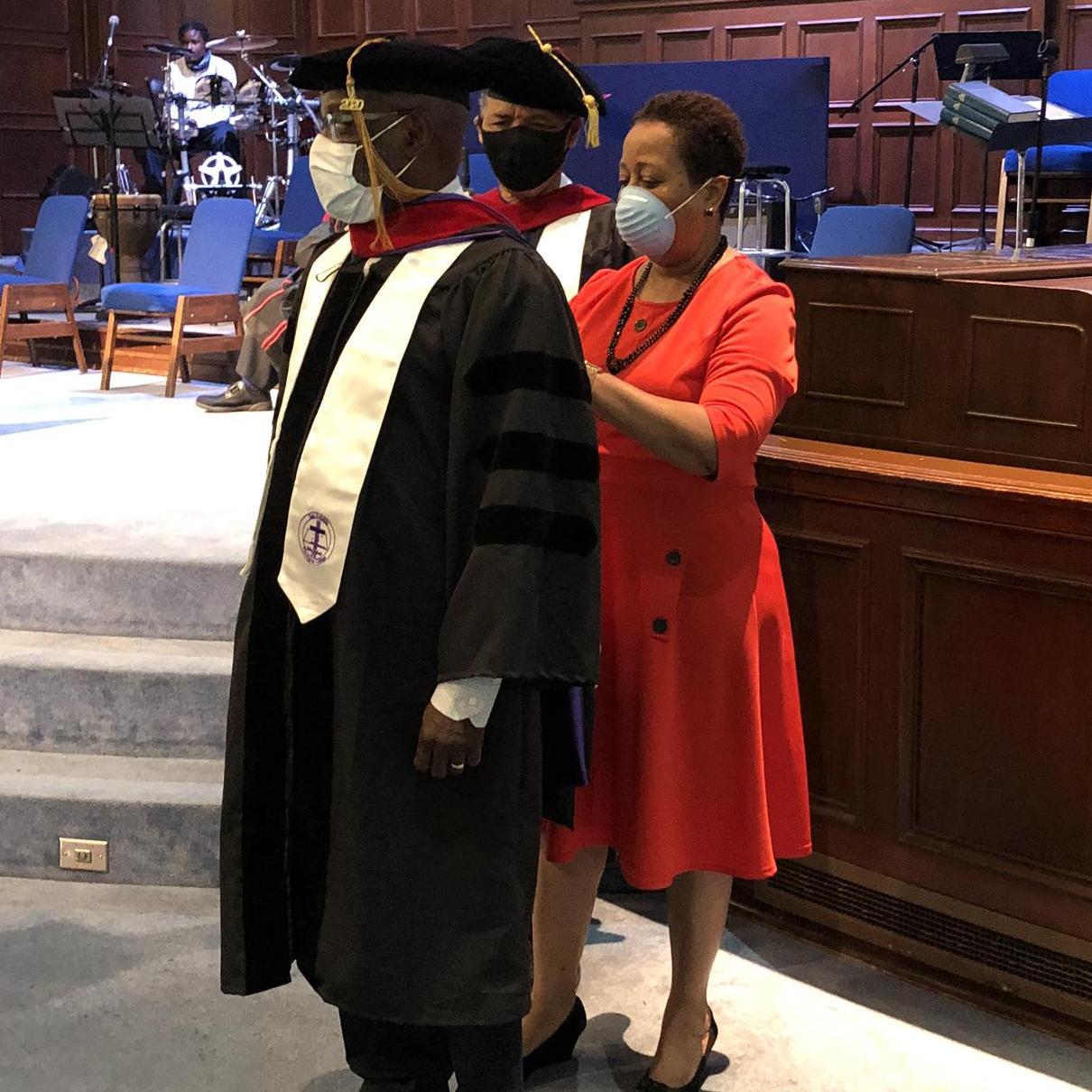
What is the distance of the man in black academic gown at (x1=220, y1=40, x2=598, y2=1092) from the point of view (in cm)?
166

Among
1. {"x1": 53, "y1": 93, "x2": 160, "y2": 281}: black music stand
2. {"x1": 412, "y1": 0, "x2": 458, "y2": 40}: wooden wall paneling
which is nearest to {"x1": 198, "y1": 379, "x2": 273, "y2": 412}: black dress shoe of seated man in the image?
{"x1": 53, "y1": 93, "x2": 160, "y2": 281}: black music stand

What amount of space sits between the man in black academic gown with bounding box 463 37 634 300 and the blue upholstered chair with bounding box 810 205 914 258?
11.4ft

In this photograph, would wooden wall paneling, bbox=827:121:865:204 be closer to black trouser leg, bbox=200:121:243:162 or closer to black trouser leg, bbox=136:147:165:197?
black trouser leg, bbox=200:121:243:162

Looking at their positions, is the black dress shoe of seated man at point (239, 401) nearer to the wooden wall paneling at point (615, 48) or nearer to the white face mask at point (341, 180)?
the white face mask at point (341, 180)

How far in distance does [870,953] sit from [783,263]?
127cm

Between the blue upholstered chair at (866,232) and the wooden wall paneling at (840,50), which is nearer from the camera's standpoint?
the blue upholstered chair at (866,232)

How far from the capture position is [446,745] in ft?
5.52

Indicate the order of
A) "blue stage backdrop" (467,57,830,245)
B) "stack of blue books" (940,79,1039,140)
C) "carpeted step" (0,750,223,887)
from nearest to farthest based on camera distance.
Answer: "carpeted step" (0,750,223,887)
"stack of blue books" (940,79,1039,140)
"blue stage backdrop" (467,57,830,245)

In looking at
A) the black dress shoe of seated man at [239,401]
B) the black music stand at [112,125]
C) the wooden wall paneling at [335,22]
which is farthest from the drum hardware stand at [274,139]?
the black dress shoe of seated man at [239,401]

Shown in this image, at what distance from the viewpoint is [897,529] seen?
2537 millimetres

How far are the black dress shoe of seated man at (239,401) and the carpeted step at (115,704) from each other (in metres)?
3.25

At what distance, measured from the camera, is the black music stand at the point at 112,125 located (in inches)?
349

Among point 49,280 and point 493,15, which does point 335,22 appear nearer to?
point 493,15

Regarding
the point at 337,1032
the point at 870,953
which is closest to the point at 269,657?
the point at 337,1032
